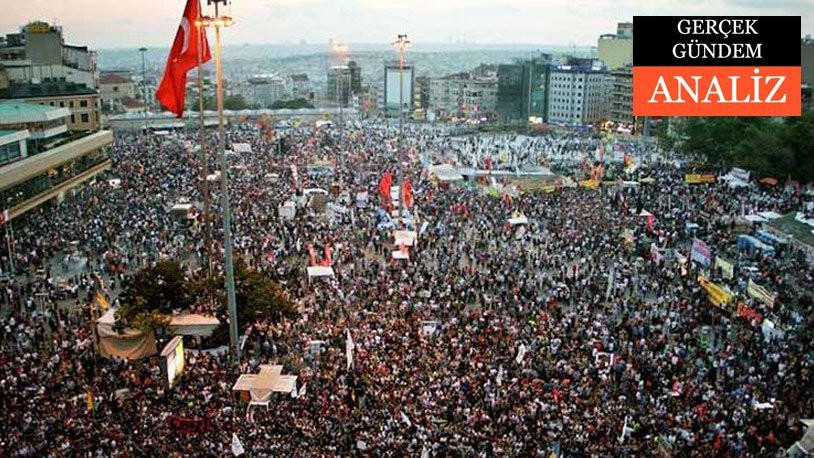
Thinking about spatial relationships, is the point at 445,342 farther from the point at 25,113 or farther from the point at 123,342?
the point at 25,113

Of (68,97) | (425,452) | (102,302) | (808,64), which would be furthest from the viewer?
(808,64)

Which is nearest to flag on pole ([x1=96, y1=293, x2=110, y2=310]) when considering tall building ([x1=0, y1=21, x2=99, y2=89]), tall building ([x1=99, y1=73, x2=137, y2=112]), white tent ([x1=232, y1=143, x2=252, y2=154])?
tall building ([x1=0, y1=21, x2=99, y2=89])

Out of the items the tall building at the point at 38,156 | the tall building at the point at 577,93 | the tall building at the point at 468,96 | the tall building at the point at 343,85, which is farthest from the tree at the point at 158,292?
the tall building at the point at 343,85

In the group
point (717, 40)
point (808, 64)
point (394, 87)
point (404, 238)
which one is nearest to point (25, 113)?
point (404, 238)

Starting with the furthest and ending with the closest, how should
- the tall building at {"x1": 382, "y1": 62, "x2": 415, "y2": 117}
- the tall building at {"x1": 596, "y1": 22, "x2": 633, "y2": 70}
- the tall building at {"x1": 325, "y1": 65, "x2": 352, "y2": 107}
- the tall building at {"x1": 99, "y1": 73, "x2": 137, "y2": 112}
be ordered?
the tall building at {"x1": 325, "y1": 65, "x2": 352, "y2": 107} → the tall building at {"x1": 382, "y1": 62, "x2": 415, "y2": 117} → the tall building at {"x1": 596, "y1": 22, "x2": 633, "y2": 70} → the tall building at {"x1": 99, "y1": 73, "x2": 137, "y2": 112}

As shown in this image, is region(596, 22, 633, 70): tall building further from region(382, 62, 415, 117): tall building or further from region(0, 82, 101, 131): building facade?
region(0, 82, 101, 131): building facade
